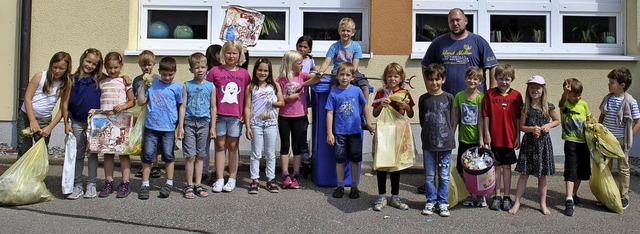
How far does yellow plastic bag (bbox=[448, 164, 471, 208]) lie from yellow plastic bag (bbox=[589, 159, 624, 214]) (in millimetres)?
1226

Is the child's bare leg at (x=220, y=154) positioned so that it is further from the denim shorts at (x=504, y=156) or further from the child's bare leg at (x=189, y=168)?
the denim shorts at (x=504, y=156)

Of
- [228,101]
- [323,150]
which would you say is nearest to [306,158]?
[323,150]

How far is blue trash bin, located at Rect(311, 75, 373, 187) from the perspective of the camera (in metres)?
5.66

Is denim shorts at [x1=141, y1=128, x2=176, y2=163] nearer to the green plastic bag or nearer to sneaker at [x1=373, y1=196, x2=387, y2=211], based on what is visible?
sneaker at [x1=373, y1=196, x2=387, y2=211]

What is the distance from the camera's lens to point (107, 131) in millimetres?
5172

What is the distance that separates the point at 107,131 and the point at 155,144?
1.51 feet

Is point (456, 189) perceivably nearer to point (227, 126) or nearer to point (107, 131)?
point (227, 126)

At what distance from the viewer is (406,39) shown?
7.64 meters

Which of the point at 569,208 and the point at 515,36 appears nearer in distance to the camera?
the point at 569,208

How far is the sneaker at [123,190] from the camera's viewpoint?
522cm

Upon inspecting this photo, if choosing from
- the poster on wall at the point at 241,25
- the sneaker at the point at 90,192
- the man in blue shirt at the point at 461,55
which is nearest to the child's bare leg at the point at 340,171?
the man in blue shirt at the point at 461,55

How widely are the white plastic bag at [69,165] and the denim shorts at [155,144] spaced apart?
0.65m

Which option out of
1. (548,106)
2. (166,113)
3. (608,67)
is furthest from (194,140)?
(608,67)

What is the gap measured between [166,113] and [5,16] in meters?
3.92
